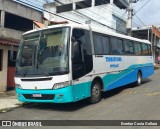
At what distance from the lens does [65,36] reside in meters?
9.37

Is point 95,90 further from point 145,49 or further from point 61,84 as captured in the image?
point 145,49

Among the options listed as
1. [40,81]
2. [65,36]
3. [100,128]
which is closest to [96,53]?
[65,36]

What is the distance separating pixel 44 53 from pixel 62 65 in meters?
0.88

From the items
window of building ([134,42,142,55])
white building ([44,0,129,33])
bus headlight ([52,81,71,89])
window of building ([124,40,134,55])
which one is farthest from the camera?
white building ([44,0,129,33])

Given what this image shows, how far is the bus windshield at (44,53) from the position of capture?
29.8ft

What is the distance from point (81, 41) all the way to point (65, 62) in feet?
4.42

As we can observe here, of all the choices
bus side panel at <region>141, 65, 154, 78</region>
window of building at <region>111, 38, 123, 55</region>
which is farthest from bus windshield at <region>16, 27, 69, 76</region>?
bus side panel at <region>141, 65, 154, 78</region>

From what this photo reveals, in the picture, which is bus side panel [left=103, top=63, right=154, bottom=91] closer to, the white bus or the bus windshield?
the white bus

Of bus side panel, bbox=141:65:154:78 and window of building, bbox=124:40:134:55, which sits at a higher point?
window of building, bbox=124:40:134:55

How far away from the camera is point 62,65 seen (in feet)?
29.5

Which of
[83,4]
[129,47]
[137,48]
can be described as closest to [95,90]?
[129,47]

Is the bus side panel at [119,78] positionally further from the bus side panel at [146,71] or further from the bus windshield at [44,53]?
the bus windshield at [44,53]

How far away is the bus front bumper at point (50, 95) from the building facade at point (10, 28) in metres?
6.74

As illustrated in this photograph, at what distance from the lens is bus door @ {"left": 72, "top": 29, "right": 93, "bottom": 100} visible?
9.38 meters
